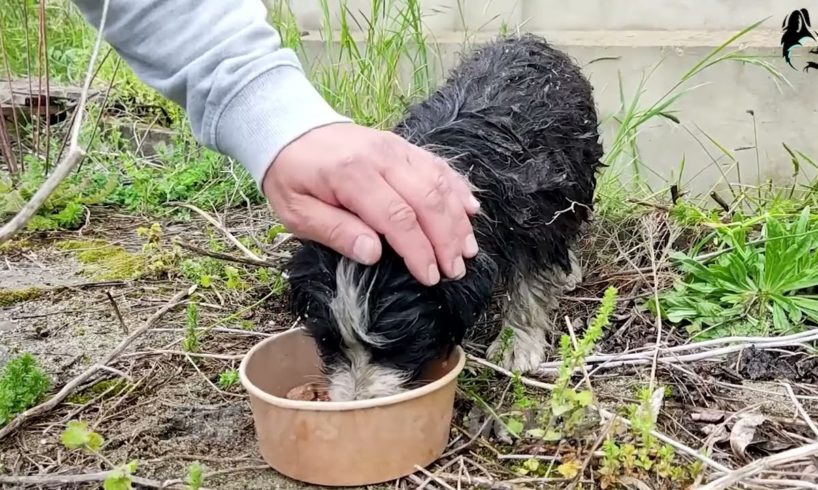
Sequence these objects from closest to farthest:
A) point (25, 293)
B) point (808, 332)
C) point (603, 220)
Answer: point (808, 332) → point (25, 293) → point (603, 220)

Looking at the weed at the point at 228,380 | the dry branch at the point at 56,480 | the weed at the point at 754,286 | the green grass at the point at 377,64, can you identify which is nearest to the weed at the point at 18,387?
the dry branch at the point at 56,480

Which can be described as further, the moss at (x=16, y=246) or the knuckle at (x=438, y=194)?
the moss at (x=16, y=246)

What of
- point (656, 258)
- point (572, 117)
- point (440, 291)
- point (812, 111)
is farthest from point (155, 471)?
point (812, 111)

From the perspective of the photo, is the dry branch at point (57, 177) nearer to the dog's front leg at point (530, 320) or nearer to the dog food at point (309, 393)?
Answer: the dog food at point (309, 393)

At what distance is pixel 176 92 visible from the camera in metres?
1.89

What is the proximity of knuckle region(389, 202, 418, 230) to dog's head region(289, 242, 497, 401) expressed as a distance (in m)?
0.31

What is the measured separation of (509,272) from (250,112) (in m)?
1.42

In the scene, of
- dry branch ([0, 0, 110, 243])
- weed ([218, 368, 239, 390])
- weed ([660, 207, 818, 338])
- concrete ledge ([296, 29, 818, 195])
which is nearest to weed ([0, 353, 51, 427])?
weed ([218, 368, 239, 390])

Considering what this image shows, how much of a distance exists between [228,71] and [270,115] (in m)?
0.12

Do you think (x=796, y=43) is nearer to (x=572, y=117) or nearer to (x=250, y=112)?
(x=572, y=117)

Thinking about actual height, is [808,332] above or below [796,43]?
below

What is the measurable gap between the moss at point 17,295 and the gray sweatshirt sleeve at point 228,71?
2.12 m

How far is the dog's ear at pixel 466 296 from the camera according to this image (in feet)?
7.77

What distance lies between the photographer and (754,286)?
318cm
